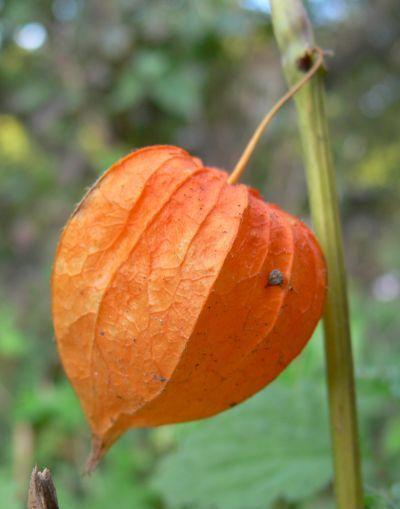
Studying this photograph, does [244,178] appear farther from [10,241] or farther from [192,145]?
[10,241]

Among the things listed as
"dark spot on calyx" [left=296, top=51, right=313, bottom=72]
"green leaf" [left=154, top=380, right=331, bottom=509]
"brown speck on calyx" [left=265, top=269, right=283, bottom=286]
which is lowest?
"green leaf" [left=154, top=380, right=331, bottom=509]

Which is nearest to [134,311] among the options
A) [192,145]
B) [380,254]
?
[192,145]

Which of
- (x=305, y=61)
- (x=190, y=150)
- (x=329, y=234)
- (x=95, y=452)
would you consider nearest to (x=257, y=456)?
(x=95, y=452)

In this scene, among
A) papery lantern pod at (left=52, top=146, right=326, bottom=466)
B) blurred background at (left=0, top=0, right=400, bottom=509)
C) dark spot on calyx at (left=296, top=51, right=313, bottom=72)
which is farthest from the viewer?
blurred background at (left=0, top=0, right=400, bottom=509)

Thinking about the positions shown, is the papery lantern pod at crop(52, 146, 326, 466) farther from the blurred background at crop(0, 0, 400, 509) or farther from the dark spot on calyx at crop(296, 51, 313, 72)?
the blurred background at crop(0, 0, 400, 509)

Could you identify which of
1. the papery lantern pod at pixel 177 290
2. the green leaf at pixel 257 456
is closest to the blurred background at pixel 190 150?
the green leaf at pixel 257 456

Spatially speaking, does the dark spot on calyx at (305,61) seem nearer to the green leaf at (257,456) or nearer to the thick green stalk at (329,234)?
the thick green stalk at (329,234)

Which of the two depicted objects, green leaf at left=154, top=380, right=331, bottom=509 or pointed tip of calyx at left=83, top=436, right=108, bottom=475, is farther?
green leaf at left=154, top=380, right=331, bottom=509

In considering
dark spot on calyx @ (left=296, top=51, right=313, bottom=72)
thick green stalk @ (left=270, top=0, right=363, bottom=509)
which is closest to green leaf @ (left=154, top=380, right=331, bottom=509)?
thick green stalk @ (left=270, top=0, right=363, bottom=509)
